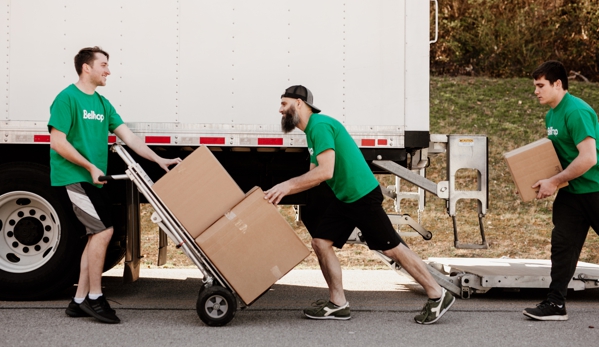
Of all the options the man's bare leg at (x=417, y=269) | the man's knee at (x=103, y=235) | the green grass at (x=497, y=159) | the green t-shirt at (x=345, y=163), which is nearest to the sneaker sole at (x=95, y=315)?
the man's knee at (x=103, y=235)

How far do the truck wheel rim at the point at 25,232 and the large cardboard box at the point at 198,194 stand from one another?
5.00 feet

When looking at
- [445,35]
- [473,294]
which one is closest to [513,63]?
[445,35]

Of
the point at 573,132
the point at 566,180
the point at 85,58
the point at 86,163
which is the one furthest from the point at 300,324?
the point at 85,58

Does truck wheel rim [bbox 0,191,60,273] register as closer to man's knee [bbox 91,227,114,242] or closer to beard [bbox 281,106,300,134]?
man's knee [bbox 91,227,114,242]

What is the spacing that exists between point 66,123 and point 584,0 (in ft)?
55.9

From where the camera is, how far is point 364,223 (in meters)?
5.71

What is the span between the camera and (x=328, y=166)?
18.2 feet

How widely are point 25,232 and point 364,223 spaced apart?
289 centimetres

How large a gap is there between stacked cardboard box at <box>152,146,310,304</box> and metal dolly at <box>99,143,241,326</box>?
10cm

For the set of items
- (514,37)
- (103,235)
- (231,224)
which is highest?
(514,37)

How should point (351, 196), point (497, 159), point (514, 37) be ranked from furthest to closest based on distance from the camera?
point (514, 37), point (497, 159), point (351, 196)

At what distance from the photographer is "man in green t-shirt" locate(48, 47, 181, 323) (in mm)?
5617

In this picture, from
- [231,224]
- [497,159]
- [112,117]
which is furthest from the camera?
[497,159]

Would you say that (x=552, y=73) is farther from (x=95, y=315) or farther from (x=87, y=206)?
(x=95, y=315)
